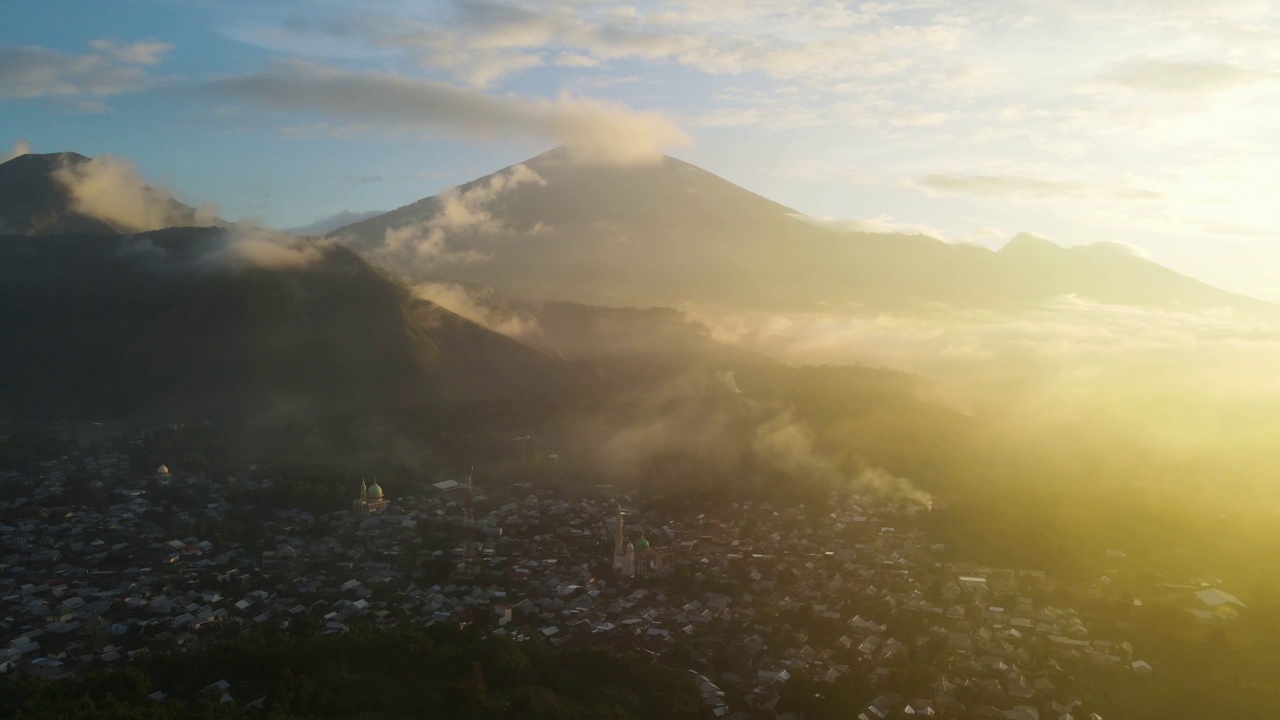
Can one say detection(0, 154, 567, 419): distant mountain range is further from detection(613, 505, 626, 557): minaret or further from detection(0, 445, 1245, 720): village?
detection(613, 505, 626, 557): minaret

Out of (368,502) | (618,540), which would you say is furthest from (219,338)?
(618,540)

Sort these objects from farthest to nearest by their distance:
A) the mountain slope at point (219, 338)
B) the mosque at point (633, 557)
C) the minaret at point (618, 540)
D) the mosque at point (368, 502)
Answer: the mountain slope at point (219, 338) < the mosque at point (368, 502) < the minaret at point (618, 540) < the mosque at point (633, 557)

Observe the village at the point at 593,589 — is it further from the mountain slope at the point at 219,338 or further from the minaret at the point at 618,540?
the mountain slope at the point at 219,338

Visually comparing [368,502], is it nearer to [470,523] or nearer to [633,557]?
[470,523]

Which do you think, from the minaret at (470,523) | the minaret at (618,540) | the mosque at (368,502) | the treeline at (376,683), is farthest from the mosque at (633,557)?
the mosque at (368,502)

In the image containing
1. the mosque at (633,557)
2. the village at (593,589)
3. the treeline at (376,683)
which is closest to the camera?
the treeline at (376,683)

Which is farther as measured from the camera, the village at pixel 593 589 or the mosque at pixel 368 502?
the mosque at pixel 368 502

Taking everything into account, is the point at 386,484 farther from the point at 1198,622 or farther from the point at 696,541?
the point at 1198,622
